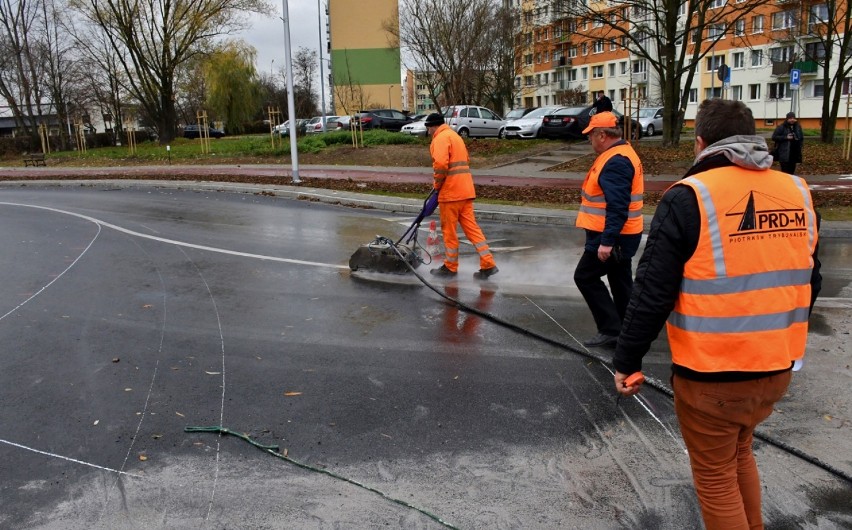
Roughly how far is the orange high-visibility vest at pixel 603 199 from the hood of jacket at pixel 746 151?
106 inches

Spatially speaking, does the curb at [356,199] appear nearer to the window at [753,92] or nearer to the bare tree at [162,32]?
the bare tree at [162,32]

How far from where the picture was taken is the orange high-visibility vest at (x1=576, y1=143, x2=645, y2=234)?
17.1 feet

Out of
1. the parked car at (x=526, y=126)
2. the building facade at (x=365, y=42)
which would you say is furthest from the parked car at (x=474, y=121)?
the building facade at (x=365, y=42)

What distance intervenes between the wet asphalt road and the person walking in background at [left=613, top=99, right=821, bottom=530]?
845 mm

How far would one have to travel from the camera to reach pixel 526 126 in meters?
30.8

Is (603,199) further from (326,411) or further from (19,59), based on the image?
(19,59)

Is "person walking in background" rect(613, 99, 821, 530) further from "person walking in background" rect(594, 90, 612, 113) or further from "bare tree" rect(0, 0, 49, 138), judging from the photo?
"bare tree" rect(0, 0, 49, 138)

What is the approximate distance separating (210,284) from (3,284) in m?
2.47

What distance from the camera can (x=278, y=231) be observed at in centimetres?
1196

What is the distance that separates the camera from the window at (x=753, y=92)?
58516 mm

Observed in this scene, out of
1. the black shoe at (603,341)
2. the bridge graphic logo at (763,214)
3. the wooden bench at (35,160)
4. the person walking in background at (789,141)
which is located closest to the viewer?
the bridge graphic logo at (763,214)

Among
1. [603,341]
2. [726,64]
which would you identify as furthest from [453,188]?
[726,64]

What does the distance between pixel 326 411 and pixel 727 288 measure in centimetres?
279

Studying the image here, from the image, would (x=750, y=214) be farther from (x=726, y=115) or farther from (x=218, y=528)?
(x=218, y=528)
